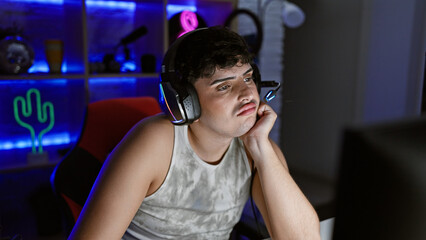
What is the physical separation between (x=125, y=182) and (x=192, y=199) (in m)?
0.23

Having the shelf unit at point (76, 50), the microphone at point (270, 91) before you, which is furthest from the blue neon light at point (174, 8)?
the microphone at point (270, 91)

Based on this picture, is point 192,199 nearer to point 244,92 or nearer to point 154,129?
point 154,129

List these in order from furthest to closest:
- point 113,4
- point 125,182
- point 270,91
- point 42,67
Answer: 1. point 113,4
2. point 42,67
3. point 270,91
4. point 125,182

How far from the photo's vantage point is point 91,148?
1.16 m

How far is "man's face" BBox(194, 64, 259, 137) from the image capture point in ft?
3.14

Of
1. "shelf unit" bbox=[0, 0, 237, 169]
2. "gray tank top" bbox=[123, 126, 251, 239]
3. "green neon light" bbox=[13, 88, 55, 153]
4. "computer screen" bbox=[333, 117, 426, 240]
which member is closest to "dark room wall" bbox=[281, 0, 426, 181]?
"shelf unit" bbox=[0, 0, 237, 169]

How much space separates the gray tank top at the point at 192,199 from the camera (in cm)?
102

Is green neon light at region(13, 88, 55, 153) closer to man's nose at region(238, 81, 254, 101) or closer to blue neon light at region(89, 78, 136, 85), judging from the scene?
blue neon light at region(89, 78, 136, 85)

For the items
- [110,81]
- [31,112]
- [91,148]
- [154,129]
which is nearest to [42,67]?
[31,112]

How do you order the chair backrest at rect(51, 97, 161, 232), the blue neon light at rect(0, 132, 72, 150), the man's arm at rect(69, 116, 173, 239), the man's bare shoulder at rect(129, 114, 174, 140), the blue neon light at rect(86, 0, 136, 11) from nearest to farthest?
the man's arm at rect(69, 116, 173, 239) → the man's bare shoulder at rect(129, 114, 174, 140) → the chair backrest at rect(51, 97, 161, 232) → the blue neon light at rect(0, 132, 72, 150) → the blue neon light at rect(86, 0, 136, 11)

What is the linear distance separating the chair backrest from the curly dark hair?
0.34m

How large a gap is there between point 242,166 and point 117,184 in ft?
1.32

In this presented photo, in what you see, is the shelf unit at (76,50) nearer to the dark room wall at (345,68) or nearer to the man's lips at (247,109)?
the dark room wall at (345,68)

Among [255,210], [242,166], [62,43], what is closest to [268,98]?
[242,166]
